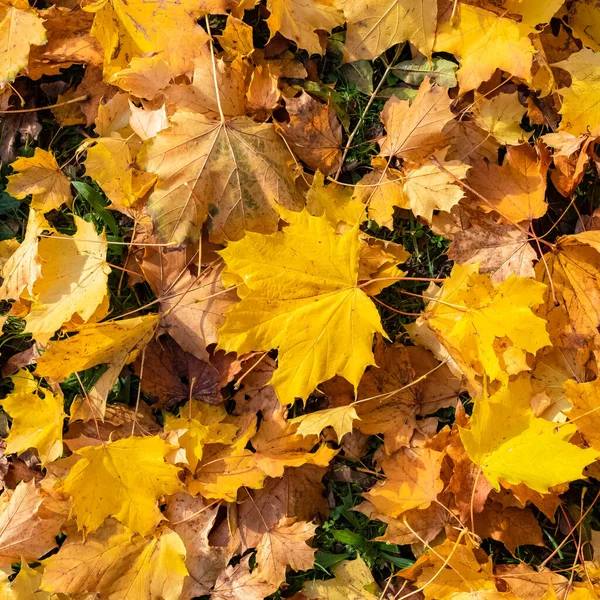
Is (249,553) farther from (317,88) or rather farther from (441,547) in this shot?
(317,88)

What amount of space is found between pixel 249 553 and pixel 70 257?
96cm

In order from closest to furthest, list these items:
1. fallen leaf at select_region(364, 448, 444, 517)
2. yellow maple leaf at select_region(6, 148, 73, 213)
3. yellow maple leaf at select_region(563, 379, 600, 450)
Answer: yellow maple leaf at select_region(563, 379, 600, 450) < fallen leaf at select_region(364, 448, 444, 517) < yellow maple leaf at select_region(6, 148, 73, 213)

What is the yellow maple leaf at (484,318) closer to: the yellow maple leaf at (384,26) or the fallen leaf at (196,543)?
the yellow maple leaf at (384,26)

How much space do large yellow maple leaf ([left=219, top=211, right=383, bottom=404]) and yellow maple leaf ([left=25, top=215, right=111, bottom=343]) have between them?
40 cm

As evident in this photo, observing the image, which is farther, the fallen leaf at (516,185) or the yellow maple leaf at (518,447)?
the fallen leaf at (516,185)

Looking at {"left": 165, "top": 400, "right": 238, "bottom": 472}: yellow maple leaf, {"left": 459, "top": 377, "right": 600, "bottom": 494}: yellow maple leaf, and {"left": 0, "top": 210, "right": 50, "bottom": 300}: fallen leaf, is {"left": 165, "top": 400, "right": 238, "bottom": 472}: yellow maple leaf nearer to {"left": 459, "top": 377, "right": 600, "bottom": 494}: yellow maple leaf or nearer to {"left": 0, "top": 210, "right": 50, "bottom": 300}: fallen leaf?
{"left": 0, "top": 210, "right": 50, "bottom": 300}: fallen leaf

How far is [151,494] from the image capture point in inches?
56.9

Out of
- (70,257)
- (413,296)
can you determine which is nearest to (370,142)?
(413,296)

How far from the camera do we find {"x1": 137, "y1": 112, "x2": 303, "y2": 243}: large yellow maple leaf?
1436 mm

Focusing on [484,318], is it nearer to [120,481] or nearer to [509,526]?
[509,526]

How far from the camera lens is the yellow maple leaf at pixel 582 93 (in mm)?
1485

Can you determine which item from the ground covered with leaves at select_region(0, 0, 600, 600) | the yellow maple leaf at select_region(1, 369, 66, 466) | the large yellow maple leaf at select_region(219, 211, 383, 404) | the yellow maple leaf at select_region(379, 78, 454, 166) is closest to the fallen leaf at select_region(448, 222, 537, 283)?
the ground covered with leaves at select_region(0, 0, 600, 600)

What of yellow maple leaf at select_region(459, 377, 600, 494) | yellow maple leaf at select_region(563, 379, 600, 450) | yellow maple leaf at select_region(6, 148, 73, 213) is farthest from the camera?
yellow maple leaf at select_region(6, 148, 73, 213)

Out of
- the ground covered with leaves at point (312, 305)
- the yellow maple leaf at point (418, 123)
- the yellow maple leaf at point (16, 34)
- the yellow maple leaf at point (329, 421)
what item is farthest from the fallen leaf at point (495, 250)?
the yellow maple leaf at point (16, 34)
